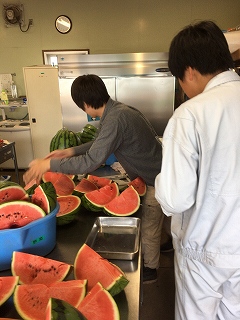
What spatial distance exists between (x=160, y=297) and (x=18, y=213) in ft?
5.12

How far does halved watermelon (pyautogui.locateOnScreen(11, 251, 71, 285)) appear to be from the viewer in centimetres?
87

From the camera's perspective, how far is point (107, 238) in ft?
3.88

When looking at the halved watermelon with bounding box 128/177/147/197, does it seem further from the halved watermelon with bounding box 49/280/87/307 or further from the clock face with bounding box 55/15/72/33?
the clock face with bounding box 55/15/72/33

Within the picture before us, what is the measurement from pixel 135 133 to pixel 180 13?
4.26 m

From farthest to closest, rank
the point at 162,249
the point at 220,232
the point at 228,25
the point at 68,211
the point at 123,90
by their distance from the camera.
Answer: the point at 228,25
the point at 123,90
the point at 162,249
the point at 68,211
the point at 220,232

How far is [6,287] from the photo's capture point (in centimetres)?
78

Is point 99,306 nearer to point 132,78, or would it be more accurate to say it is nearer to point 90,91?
point 90,91

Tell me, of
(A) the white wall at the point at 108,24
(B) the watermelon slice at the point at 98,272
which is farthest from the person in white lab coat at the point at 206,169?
(A) the white wall at the point at 108,24

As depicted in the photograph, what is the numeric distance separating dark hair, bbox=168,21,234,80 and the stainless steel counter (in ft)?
2.55

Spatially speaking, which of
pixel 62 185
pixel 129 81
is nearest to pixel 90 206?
pixel 62 185

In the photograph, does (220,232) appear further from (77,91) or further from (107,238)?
(77,91)

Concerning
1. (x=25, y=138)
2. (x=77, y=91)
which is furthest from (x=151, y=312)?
(x=25, y=138)

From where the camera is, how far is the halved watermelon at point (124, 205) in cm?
134

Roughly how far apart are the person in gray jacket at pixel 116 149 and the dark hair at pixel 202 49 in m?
0.64
